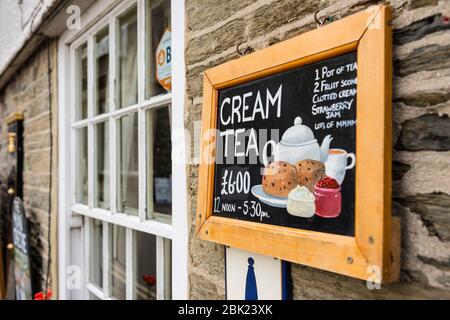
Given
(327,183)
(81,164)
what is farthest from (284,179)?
(81,164)

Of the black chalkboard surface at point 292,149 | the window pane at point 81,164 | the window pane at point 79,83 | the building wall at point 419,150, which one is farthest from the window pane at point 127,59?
the building wall at point 419,150

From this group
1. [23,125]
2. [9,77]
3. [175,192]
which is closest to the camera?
[175,192]

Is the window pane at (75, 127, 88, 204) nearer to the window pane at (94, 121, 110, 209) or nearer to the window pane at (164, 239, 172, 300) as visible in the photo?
the window pane at (94, 121, 110, 209)

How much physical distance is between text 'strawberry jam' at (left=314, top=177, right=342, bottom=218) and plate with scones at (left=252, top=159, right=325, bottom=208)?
0.02 m

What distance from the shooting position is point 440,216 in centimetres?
73

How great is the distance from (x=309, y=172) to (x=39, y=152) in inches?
111

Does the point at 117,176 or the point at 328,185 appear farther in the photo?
the point at 117,176

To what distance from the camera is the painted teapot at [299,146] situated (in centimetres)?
87

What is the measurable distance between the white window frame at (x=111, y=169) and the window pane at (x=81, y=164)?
0.14 ft

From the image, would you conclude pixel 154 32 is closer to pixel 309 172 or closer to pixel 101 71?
pixel 101 71
